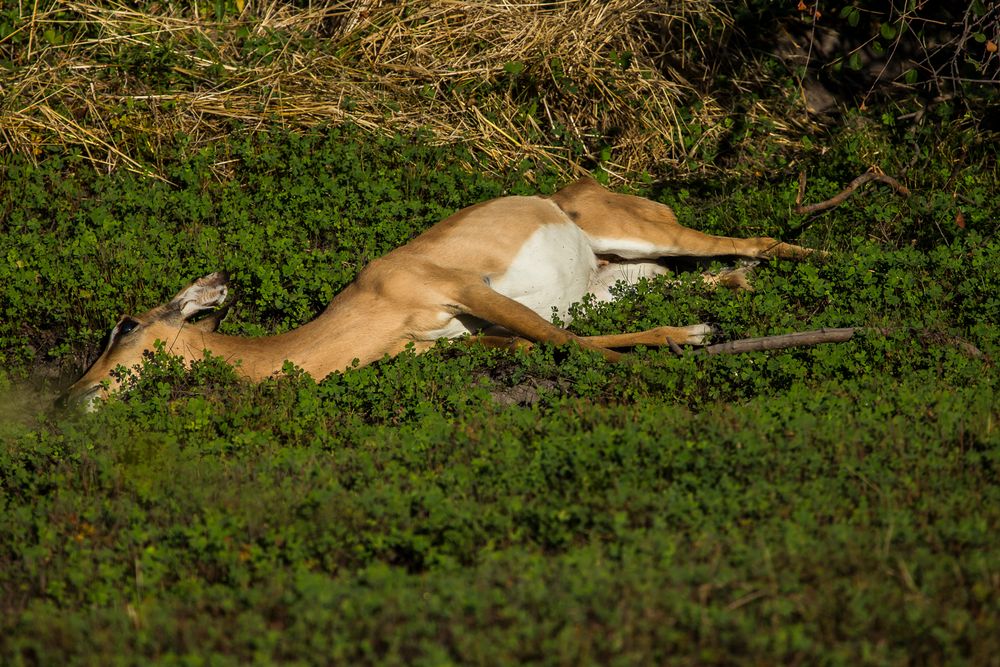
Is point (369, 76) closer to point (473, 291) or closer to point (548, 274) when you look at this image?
point (548, 274)

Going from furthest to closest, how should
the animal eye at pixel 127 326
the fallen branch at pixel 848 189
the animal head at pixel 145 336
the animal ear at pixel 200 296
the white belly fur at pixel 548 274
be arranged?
the fallen branch at pixel 848 189, the white belly fur at pixel 548 274, the animal ear at pixel 200 296, the animal eye at pixel 127 326, the animal head at pixel 145 336

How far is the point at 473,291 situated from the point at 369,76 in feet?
11.7

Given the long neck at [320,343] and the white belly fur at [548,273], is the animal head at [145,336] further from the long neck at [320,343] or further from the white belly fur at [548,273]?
the white belly fur at [548,273]

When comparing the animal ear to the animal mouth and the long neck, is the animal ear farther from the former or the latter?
the animal mouth

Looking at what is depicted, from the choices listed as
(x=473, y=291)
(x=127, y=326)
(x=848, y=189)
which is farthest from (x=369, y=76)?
(x=848, y=189)

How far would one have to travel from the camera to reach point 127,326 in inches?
239

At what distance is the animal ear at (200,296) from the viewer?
20.5 ft

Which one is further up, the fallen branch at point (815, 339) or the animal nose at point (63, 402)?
the fallen branch at point (815, 339)

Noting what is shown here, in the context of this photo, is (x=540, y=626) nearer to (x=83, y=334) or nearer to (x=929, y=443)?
(x=929, y=443)

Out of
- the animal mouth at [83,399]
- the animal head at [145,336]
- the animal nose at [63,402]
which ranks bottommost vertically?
the animal nose at [63,402]

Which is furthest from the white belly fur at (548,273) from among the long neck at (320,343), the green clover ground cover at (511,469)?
the long neck at (320,343)

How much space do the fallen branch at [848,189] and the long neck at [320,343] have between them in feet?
10.0

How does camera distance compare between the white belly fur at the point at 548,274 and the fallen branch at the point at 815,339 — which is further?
the white belly fur at the point at 548,274

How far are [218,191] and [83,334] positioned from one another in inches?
75.3
